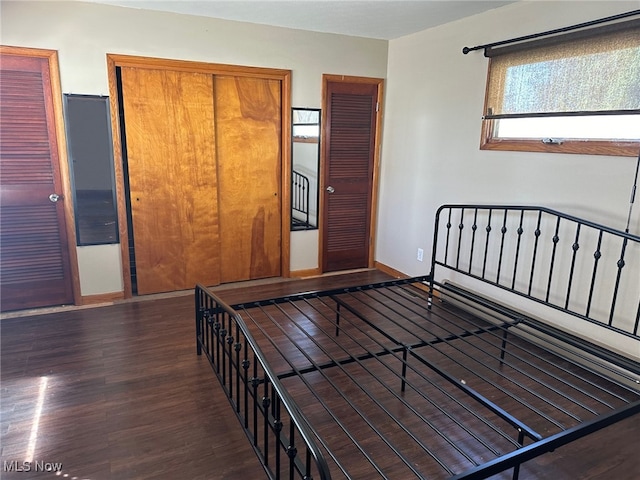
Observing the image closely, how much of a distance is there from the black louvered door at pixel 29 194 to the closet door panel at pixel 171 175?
576mm

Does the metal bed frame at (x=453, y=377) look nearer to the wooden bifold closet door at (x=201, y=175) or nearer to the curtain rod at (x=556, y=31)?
the wooden bifold closet door at (x=201, y=175)

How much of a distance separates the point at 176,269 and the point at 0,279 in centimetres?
136

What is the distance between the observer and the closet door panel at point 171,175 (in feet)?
12.1

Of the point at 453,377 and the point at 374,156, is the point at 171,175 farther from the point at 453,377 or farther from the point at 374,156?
the point at 453,377

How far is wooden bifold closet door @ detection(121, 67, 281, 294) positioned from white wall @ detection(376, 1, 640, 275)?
4.17 feet

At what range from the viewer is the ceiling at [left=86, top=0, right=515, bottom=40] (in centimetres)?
327

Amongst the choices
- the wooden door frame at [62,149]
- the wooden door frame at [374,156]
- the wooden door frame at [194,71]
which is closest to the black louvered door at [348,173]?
the wooden door frame at [374,156]

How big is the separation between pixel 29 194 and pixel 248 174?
6.02 ft

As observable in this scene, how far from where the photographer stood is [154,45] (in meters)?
3.59

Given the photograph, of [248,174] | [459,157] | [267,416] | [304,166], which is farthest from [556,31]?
[267,416]

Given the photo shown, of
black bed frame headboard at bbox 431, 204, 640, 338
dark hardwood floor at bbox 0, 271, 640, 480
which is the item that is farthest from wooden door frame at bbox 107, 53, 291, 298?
black bed frame headboard at bbox 431, 204, 640, 338

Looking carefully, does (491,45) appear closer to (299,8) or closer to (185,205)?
(299,8)

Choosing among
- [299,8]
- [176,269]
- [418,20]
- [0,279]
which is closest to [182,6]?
[299,8]

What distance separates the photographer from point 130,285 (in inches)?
153
